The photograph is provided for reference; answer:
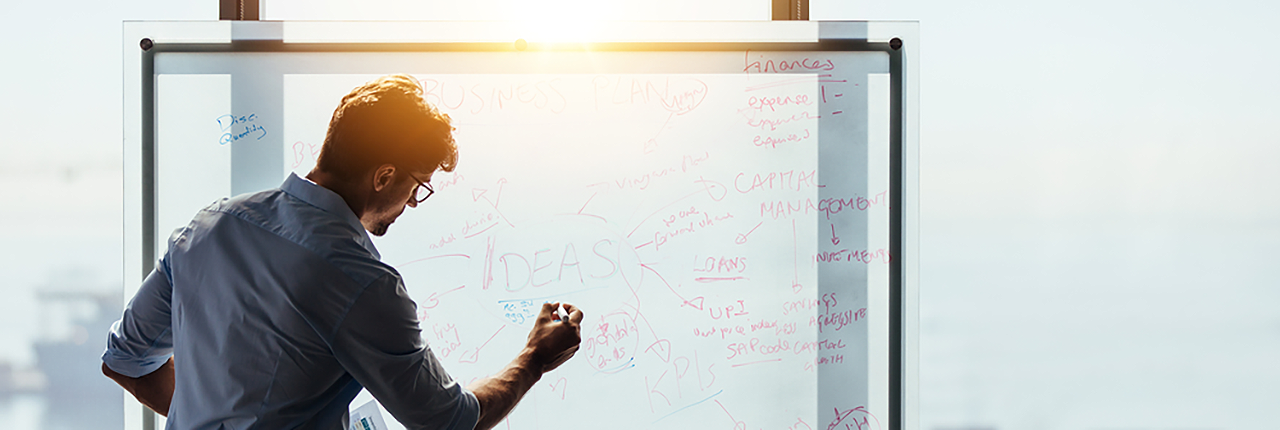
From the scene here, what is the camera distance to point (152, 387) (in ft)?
2.94

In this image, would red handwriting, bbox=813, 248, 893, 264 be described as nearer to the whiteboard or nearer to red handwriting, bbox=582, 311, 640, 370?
the whiteboard

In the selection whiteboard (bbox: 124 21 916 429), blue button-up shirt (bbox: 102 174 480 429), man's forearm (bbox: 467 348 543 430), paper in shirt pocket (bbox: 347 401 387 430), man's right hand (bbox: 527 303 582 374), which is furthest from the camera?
whiteboard (bbox: 124 21 916 429)

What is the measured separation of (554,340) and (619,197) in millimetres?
369

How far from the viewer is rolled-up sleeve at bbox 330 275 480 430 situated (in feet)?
2.23

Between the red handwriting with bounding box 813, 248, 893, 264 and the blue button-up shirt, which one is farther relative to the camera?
the red handwriting with bounding box 813, 248, 893, 264

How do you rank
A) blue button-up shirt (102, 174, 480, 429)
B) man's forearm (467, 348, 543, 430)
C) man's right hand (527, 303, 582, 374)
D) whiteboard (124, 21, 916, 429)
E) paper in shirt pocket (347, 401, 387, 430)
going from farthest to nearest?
1. whiteboard (124, 21, 916, 429)
2. paper in shirt pocket (347, 401, 387, 430)
3. man's right hand (527, 303, 582, 374)
4. man's forearm (467, 348, 543, 430)
5. blue button-up shirt (102, 174, 480, 429)

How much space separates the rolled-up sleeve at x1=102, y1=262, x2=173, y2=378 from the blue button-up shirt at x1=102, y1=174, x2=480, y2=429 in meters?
0.10

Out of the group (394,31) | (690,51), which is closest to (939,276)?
(690,51)

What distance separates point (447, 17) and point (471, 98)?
0.22m

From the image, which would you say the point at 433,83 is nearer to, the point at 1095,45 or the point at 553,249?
the point at 553,249

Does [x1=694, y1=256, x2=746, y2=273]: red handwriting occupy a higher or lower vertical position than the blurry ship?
higher

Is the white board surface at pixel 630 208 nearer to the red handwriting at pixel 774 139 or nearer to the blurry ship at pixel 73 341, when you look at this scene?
the red handwriting at pixel 774 139

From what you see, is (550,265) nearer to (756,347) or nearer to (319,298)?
(756,347)

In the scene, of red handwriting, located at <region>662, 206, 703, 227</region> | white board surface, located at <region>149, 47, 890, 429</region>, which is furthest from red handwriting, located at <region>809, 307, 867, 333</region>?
red handwriting, located at <region>662, 206, 703, 227</region>
